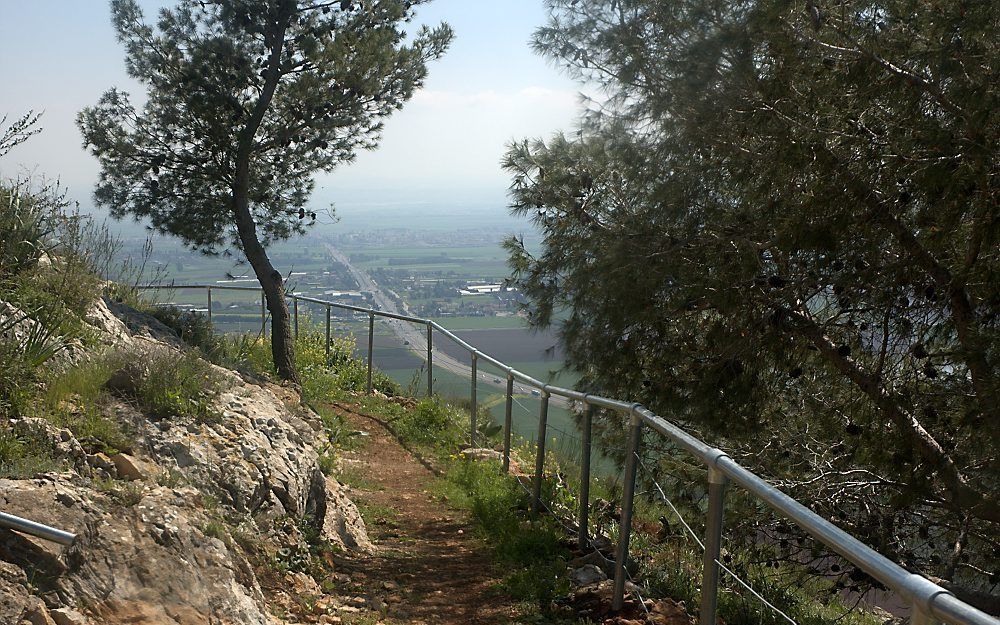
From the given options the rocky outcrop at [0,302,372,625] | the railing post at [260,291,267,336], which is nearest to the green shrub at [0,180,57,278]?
the rocky outcrop at [0,302,372,625]

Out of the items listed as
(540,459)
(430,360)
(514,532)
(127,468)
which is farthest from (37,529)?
(430,360)

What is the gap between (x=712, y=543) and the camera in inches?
127

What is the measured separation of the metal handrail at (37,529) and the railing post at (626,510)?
2543 mm

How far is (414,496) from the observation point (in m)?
7.78

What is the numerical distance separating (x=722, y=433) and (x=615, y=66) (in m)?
2.98

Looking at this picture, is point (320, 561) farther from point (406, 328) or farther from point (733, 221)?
point (406, 328)

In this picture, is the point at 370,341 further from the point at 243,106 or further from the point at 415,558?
the point at 415,558

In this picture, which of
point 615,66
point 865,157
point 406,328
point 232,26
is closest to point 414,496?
point 615,66

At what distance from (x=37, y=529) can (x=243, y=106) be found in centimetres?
854

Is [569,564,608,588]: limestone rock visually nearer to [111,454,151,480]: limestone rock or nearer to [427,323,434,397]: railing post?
[111,454,151,480]: limestone rock

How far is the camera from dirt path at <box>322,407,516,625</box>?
4.91 m

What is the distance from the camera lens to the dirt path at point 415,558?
193 inches

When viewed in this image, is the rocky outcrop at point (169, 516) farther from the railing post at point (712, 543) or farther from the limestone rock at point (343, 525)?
the railing post at point (712, 543)

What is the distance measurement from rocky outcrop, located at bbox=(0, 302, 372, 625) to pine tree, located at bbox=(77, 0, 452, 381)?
491 cm
